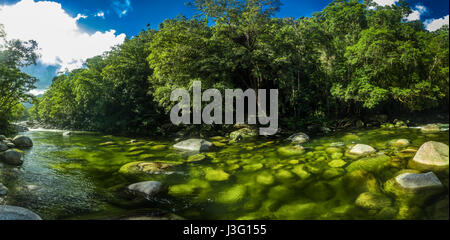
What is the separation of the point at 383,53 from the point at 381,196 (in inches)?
562

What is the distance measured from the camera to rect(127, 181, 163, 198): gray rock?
15.7ft

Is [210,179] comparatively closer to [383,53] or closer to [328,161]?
[328,161]

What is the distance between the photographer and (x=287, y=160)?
24.2 feet

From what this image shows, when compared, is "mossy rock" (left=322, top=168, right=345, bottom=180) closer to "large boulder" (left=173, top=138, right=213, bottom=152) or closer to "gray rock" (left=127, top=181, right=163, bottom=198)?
"gray rock" (left=127, top=181, right=163, bottom=198)

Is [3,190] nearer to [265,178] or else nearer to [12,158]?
[12,158]

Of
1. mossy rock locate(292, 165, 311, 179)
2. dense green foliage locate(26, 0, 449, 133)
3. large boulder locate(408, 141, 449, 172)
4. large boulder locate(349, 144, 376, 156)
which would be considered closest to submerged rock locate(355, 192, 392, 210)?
large boulder locate(408, 141, 449, 172)

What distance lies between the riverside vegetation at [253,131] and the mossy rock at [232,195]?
5cm

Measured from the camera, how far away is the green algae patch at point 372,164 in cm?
565

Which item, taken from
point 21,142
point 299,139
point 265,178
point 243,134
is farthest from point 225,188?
point 21,142

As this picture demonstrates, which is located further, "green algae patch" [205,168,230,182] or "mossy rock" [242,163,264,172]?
"mossy rock" [242,163,264,172]

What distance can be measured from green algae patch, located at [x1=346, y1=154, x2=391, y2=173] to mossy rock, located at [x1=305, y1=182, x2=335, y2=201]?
147 centimetres

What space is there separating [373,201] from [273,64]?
13617 mm

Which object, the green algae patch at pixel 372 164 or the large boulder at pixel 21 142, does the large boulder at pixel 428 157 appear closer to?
the green algae patch at pixel 372 164
